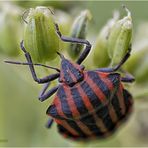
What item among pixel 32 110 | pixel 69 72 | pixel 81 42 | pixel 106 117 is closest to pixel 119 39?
pixel 81 42

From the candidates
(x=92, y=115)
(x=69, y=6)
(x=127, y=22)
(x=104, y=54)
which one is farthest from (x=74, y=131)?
(x=69, y=6)

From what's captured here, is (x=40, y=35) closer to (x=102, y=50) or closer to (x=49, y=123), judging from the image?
(x=102, y=50)

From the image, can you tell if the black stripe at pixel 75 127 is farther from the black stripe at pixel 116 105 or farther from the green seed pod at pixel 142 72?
Result: the green seed pod at pixel 142 72

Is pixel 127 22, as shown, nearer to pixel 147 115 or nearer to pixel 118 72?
pixel 118 72

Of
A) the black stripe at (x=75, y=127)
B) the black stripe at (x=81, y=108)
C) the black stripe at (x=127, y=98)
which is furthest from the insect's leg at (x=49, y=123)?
the black stripe at (x=127, y=98)

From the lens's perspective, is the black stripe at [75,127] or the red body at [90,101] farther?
the black stripe at [75,127]

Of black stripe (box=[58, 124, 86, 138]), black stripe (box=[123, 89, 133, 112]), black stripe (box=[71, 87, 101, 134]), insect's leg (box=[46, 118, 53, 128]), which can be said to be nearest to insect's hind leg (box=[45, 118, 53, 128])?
insect's leg (box=[46, 118, 53, 128])
